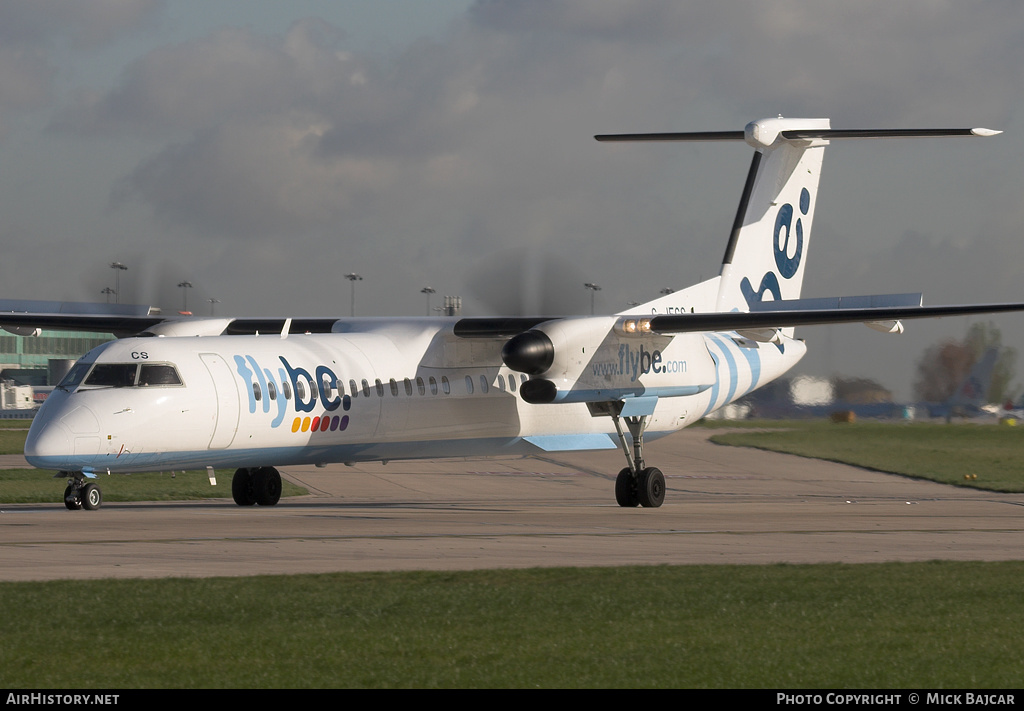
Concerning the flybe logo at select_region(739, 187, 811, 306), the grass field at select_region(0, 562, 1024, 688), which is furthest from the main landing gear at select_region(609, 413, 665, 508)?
the grass field at select_region(0, 562, 1024, 688)

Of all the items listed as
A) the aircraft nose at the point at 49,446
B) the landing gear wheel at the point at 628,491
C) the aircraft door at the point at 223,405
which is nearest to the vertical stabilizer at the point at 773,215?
the landing gear wheel at the point at 628,491

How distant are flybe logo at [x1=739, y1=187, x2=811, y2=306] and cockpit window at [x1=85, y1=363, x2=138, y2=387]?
13785 millimetres

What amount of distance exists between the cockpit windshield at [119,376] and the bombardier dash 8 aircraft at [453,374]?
2cm

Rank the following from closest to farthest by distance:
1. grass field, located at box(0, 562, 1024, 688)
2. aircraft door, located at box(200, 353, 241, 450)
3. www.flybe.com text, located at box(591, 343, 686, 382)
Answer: grass field, located at box(0, 562, 1024, 688), aircraft door, located at box(200, 353, 241, 450), www.flybe.com text, located at box(591, 343, 686, 382)

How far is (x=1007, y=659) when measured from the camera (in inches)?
340

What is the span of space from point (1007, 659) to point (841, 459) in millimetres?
30954

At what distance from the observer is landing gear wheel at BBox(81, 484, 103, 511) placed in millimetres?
19125

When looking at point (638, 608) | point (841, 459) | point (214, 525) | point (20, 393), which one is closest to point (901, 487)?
point (841, 459)

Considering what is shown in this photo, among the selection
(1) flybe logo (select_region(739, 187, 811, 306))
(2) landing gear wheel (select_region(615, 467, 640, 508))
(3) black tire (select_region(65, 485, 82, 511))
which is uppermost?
(1) flybe logo (select_region(739, 187, 811, 306))

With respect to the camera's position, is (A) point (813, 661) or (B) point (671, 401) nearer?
(A) point (813, 661)

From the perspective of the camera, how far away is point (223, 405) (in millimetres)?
A: 19406

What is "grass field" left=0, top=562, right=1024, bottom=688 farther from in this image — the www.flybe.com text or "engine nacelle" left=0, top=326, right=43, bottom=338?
"engine nacelle" left=0, top=326, right=43, bottom=338

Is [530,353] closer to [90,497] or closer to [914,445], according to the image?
[90,497]
